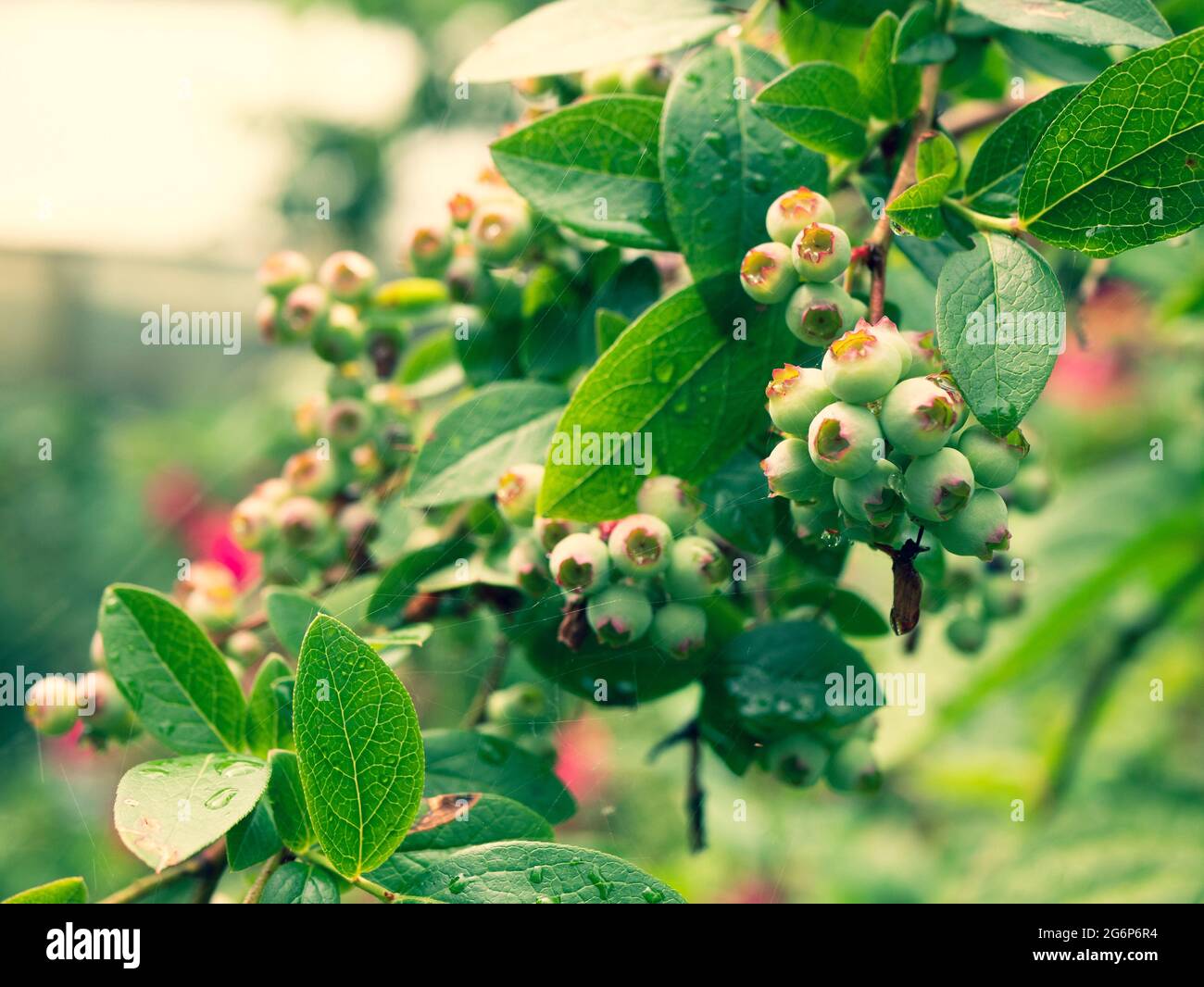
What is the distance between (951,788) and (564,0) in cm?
116

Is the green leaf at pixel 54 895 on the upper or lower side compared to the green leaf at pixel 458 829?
lower

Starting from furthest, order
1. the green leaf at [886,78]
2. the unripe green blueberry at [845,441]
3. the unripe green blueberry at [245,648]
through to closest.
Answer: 1. the unripe green blueberry at [245,648]
2. the green leaf at [886,78]
3. the unripe green blueberry at [845,441]

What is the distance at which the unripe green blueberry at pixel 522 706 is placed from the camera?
0.52 meters

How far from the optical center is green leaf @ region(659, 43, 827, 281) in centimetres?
44

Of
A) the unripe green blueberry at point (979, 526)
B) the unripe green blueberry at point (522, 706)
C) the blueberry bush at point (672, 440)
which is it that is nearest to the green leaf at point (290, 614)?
the blueberry bush at point (672, 440)

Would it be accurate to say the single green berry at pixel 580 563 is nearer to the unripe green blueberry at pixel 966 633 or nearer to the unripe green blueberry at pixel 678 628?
the unripe green blueberry at pixel 678 628

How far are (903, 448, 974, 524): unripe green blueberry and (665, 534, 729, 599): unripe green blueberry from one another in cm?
11

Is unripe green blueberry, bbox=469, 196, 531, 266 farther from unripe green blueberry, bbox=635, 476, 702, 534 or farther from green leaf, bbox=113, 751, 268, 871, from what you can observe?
green leaf, bbox=113, 751, 268, 871

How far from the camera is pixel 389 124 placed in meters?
3.26

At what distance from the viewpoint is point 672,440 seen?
44 centimetres

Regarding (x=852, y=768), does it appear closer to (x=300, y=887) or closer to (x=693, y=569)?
(x=693, y=569)

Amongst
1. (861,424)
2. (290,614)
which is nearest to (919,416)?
(861,424)

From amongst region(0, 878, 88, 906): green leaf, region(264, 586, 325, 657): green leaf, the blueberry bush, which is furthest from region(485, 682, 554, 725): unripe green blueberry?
region(0, 878, 88, 906): green leaf
